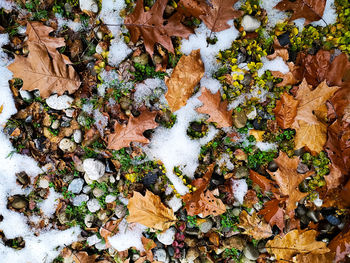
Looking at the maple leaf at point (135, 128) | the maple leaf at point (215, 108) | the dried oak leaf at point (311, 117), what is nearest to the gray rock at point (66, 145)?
the maple leaf at point (135, 128)

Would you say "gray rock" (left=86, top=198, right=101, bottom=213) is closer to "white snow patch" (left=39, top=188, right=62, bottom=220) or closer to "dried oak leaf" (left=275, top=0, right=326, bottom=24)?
"white snow patch" (left=39, top=188, right=62, bottom=220)

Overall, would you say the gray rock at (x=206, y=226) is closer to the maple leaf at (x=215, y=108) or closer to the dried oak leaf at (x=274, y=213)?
the dried oak leaf at (x=274, y=213)

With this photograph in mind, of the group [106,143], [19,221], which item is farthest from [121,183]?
[19,221]

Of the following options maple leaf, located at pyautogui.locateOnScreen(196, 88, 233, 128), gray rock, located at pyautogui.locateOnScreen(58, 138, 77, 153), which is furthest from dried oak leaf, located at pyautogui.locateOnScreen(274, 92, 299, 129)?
gray rock, located at pyautogui.locateOnScreen(58, 138, 77, 153)

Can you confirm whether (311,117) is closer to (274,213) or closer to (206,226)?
(274,213)

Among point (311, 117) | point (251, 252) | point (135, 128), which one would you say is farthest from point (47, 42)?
point (251, 252)

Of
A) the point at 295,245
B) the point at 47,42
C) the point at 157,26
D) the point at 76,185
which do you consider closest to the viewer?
the point at 157,26
